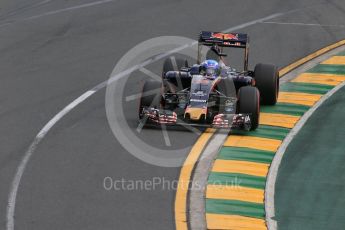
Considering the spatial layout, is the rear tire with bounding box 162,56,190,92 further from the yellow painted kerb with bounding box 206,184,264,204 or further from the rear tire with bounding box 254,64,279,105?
the yellow painted kerb with bounding box 206,184,264,204

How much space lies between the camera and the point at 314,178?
53.4 ft

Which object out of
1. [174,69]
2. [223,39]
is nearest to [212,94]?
[223,39]

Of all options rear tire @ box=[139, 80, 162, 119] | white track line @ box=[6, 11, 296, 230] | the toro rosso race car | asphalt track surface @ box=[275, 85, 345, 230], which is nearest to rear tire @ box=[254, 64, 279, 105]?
the toro rosso race car

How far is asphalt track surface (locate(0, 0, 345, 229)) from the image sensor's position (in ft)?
48.4

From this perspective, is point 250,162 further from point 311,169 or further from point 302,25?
point 302,25

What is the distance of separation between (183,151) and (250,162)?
1462 mm

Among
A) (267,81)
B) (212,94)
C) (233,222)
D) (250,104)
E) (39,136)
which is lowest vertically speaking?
(233,222)

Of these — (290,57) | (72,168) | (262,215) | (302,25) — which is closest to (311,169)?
(262,215)

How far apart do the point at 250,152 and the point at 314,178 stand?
1.78m

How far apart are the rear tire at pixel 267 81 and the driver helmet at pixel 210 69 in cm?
106

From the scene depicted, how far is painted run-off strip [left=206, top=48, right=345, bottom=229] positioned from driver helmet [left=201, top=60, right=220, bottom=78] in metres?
1.48

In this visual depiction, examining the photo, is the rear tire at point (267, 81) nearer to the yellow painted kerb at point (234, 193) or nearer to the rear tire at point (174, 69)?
the rear tire at point (174, 69)

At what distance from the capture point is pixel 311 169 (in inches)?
659

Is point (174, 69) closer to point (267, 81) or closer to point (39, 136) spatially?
point (267, 81)
